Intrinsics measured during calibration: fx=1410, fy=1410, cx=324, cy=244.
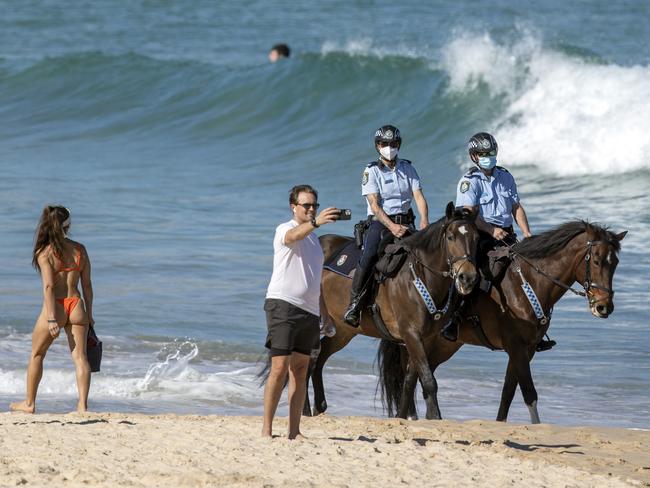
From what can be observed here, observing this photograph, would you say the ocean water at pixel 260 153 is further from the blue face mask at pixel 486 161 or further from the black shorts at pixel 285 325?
the black shorts at pixel 285 325

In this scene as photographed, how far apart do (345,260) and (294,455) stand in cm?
355

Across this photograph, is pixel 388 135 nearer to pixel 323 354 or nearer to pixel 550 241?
pixel 550 241

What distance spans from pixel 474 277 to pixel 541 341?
1.19 meters

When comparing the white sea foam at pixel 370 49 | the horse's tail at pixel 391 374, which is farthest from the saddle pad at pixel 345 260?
the white sea foam at pixel 370 49

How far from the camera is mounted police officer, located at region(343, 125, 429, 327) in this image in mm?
11344

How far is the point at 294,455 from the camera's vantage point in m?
8.59

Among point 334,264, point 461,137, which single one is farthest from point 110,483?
point 461,137

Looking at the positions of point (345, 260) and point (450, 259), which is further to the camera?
point (345, 260)

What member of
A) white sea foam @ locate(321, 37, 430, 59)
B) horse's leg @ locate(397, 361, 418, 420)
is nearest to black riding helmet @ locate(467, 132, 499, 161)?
horse's leg @ locate(397, 361, 418, 420)

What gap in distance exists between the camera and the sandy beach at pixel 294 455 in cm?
801

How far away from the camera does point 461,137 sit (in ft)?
96.7

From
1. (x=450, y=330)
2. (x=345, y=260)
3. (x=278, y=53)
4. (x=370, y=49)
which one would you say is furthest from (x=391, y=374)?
(x=370, y=49)

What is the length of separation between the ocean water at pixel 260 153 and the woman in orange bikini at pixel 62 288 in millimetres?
2211

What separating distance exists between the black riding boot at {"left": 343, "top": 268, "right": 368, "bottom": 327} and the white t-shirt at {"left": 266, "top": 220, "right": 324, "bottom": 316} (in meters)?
2.79
